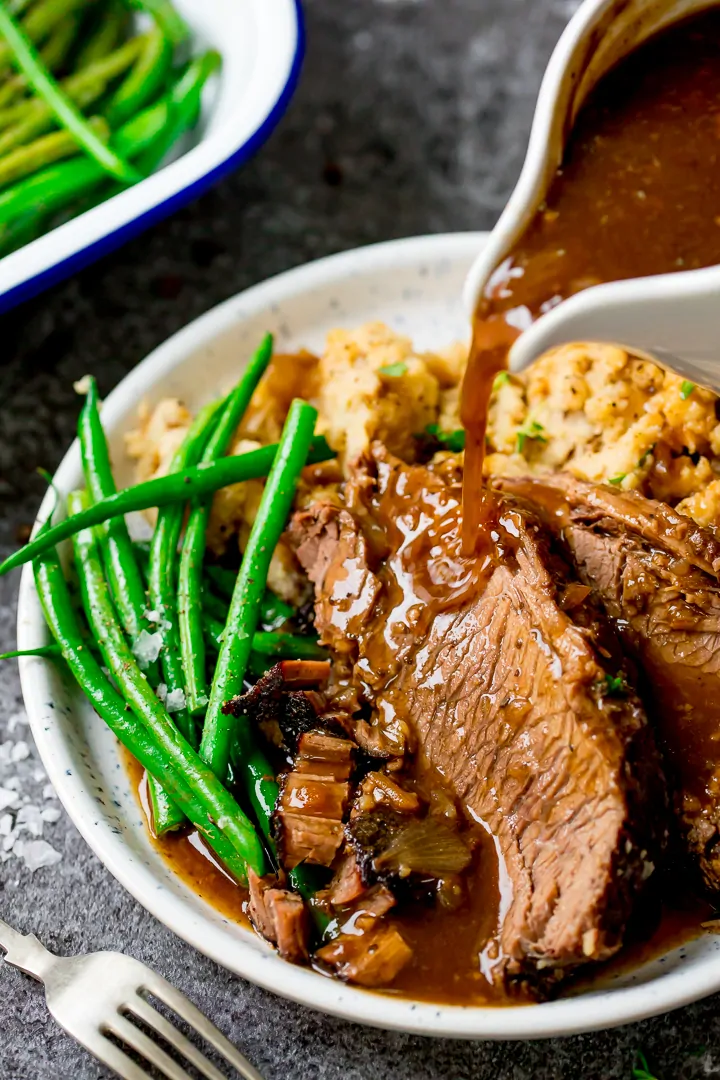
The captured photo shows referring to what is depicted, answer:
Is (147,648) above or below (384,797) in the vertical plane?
above

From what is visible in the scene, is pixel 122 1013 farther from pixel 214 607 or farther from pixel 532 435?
pixel 532 435

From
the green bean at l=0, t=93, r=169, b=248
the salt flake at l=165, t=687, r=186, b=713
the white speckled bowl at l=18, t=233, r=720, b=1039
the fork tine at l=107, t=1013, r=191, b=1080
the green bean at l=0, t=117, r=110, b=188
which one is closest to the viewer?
the white speckled bowl at l=18, t=233, r=720, b=1039

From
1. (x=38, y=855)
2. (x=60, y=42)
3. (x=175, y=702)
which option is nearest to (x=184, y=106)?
(x=60, y=42)

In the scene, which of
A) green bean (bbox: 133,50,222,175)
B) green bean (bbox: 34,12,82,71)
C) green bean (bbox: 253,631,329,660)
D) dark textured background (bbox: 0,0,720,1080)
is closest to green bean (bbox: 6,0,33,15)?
green bean (bbox: 34,12,82,71)

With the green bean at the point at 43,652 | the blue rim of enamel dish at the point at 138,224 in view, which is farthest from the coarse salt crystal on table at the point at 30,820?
the blue rim of enamel dish at the point at 138,224

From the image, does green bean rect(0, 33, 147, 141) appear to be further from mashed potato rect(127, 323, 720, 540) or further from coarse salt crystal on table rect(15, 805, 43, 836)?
coarse salt crystal on table rect(15, 805, 43, 836)

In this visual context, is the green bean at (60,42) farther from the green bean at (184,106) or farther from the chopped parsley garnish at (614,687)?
the chopped parsley garnish at (614,687)
